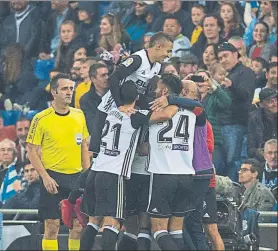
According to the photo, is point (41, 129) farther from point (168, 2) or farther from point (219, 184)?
point (168, 2)

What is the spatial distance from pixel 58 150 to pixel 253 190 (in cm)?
237

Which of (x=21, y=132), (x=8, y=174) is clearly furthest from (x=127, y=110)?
(x=21, y=132)

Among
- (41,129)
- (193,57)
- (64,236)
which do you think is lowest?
(64,236)

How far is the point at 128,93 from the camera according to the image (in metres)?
12.6

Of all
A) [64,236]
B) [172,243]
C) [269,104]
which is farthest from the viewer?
[269,104]

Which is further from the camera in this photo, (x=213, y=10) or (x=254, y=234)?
(x=213, y=10)

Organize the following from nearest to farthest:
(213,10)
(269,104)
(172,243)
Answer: (172,243), (269,104), (213,10)

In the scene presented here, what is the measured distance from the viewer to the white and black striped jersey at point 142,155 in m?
12.8

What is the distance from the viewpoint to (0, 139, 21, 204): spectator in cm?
1551

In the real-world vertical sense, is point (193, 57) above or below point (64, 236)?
above

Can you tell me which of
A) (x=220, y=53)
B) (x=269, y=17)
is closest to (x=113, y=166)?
(x=220, y=53)

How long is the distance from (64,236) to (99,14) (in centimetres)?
441

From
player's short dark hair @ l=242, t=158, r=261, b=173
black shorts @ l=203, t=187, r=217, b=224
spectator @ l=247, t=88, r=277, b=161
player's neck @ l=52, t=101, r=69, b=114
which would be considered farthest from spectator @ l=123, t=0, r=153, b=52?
black shorts @ l=203, t=187, r=217, b=224

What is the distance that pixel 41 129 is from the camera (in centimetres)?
1320
